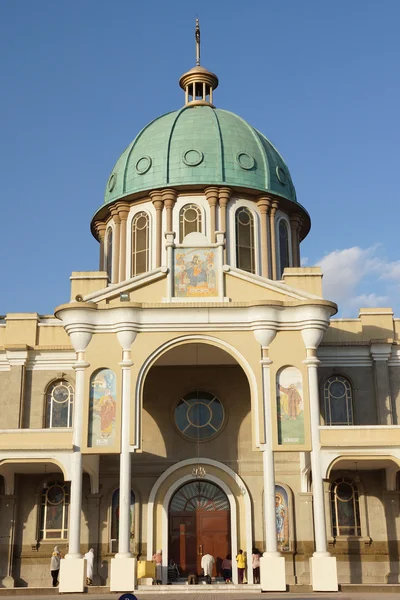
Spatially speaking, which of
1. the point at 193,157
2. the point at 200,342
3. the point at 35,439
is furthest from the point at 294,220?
the point at 35,439

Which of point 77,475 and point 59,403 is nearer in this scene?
point 77,475

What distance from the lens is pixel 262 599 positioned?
68.2ft

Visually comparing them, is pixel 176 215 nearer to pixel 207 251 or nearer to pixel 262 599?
A: pixel 207 251

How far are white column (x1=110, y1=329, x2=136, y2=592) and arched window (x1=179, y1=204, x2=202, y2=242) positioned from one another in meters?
8.50

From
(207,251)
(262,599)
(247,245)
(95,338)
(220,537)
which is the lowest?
(262,599)

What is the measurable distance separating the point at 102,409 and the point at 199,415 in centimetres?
513

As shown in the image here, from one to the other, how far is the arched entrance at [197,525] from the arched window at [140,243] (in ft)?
30.8

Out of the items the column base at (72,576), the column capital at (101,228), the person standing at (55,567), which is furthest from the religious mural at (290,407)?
the column capital at (101,228)

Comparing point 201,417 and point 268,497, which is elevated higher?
point 201,417

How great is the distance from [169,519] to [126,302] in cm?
773

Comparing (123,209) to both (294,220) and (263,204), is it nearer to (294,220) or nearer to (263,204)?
(263,204)

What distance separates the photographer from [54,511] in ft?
92.7

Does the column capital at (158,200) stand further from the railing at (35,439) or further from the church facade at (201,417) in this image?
the railing at (35,439)

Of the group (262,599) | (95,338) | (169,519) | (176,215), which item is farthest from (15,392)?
(262,599)
